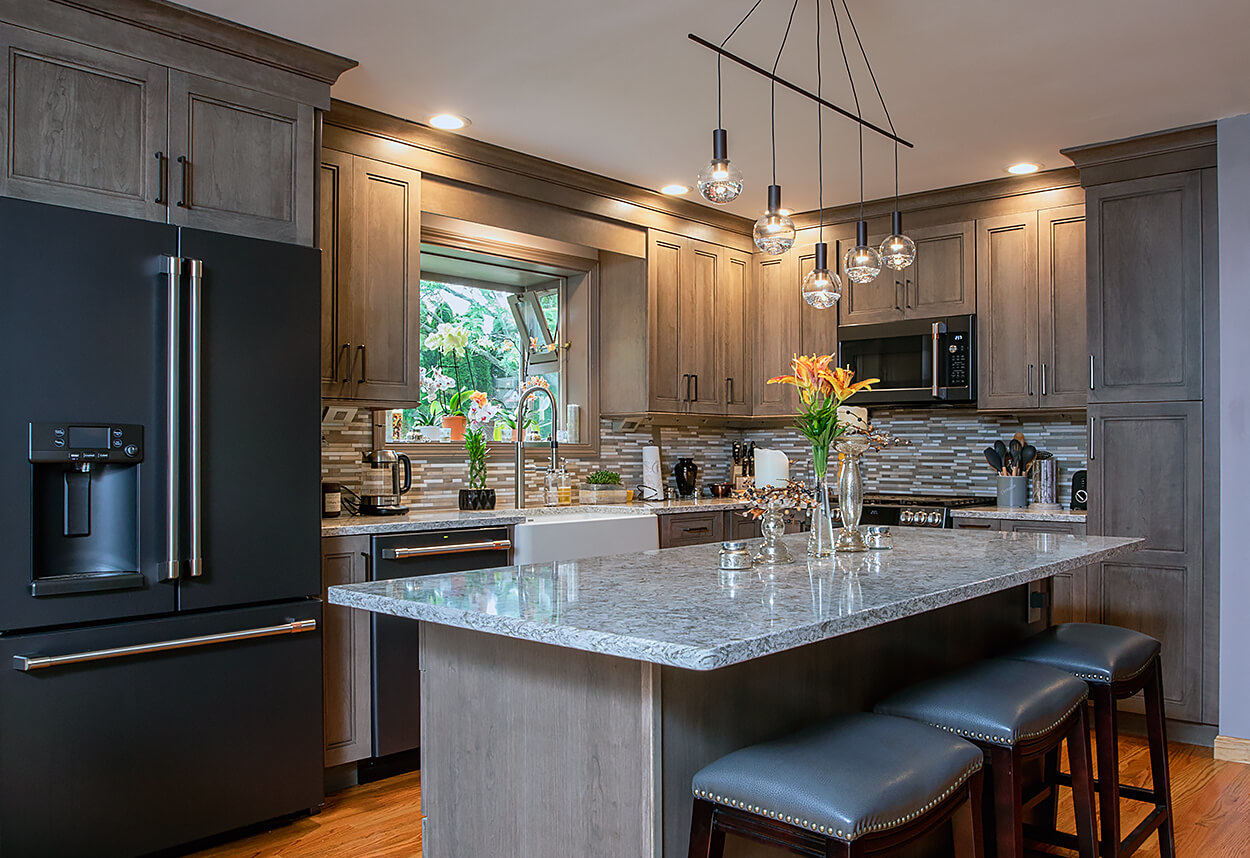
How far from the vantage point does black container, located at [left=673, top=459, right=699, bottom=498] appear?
5.21 metres

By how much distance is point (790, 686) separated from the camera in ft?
6.27

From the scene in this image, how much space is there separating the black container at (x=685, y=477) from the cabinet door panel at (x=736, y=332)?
38 cm

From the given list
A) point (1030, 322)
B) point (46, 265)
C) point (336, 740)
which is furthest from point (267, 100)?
point (1030, 322)

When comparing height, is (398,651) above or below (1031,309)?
below

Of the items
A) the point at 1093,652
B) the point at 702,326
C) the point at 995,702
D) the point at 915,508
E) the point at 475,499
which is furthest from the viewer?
the point at 702,326

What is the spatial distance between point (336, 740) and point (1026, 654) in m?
2.22

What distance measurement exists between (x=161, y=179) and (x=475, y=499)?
1824 millimetres

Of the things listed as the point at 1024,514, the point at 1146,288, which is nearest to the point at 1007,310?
the point at 1146,288

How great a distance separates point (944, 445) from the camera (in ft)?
16.6

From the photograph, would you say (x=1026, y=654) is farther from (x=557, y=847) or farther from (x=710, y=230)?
(x=710, y=230)

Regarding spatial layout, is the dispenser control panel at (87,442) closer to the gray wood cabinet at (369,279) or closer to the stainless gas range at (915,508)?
the gray wood cabinet at (369,279)

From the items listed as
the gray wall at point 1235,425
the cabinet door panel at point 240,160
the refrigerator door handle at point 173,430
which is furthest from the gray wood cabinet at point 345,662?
the gray wall at point 1235,425

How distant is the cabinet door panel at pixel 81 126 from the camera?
2.45m

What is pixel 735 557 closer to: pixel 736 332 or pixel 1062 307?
pixel 1062 307
